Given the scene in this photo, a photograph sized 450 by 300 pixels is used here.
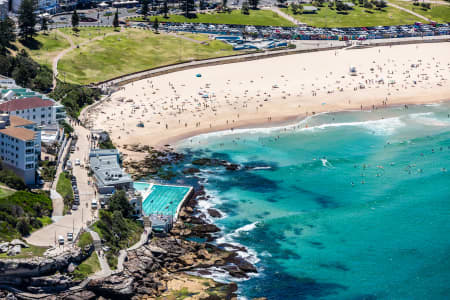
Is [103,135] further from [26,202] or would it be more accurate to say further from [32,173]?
[26,202]

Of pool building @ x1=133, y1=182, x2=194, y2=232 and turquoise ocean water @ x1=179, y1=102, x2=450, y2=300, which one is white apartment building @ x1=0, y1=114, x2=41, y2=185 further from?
turquoise ocean water @ x1=179, y1=102, x2=450, y2=300

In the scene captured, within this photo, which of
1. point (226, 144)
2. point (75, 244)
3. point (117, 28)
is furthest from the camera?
point (117, 28)

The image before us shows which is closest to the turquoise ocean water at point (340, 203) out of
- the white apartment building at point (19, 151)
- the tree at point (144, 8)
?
the white apartment building at point (19, 151)

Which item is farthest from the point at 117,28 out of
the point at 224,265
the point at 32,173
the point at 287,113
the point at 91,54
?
the point at 224,265

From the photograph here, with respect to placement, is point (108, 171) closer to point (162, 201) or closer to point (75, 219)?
point (162, 201)

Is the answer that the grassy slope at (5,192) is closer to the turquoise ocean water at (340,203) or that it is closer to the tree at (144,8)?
the turquoise ocean water at (340,203)

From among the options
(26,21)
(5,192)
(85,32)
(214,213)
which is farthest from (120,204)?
(85,32)
